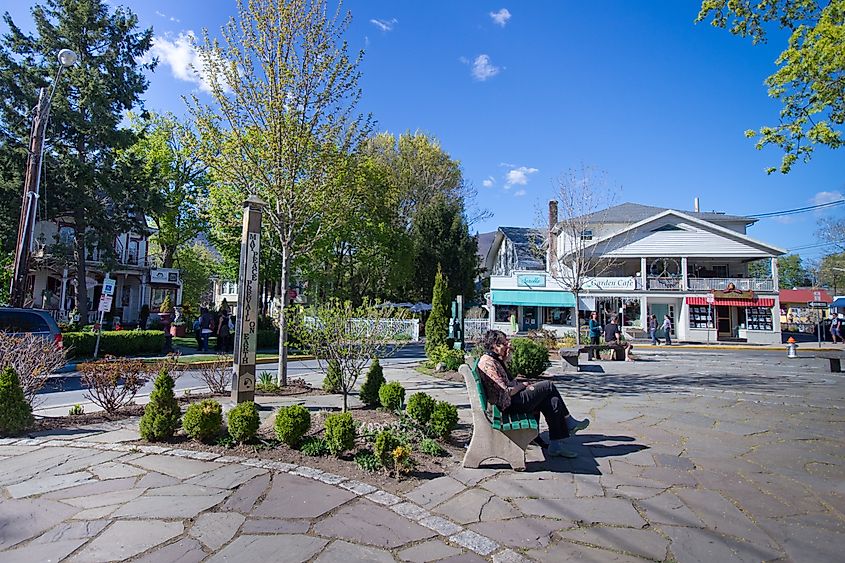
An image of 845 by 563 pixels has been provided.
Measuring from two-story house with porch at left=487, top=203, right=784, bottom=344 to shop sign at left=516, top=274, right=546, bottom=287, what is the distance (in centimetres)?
7

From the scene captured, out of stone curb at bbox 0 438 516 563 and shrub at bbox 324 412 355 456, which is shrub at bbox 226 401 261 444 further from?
shrub at bbox 324 412 355 456

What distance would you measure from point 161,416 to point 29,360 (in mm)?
2929

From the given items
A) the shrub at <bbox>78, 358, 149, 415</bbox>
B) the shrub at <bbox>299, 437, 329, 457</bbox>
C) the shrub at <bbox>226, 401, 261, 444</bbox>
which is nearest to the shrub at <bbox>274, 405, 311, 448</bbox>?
the shrub at <bbox>299, 437, 329, 457</bbox>

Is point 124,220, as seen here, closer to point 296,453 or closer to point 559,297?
point 296,453

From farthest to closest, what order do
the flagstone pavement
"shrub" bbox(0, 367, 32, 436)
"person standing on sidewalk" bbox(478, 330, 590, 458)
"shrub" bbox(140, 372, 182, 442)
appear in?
"shrub" bbox(0, 367, 32, 436) → "shrub" bbox(140, 372, 182, 442) → "person standing on sidewalk" bbox(478, 330, 590, 458) → the flagstone pavement

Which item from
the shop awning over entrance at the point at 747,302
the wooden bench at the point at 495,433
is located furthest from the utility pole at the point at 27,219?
the shop awning over entrance at the point at 747,302

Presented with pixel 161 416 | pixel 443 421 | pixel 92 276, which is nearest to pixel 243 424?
pixel 161 416

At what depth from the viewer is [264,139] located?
9.10 m

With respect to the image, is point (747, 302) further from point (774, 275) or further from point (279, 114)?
point (279, 114)

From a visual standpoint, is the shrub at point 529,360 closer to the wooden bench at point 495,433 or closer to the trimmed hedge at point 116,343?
the wooden bench at point 495,433

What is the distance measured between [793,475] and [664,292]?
30.7m

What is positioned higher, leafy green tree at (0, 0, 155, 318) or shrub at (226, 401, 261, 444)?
leafy green tree at (0, 0, 155, 318)

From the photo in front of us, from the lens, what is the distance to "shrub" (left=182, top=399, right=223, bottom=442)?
5285 mm

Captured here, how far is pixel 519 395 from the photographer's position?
4.83 metres
